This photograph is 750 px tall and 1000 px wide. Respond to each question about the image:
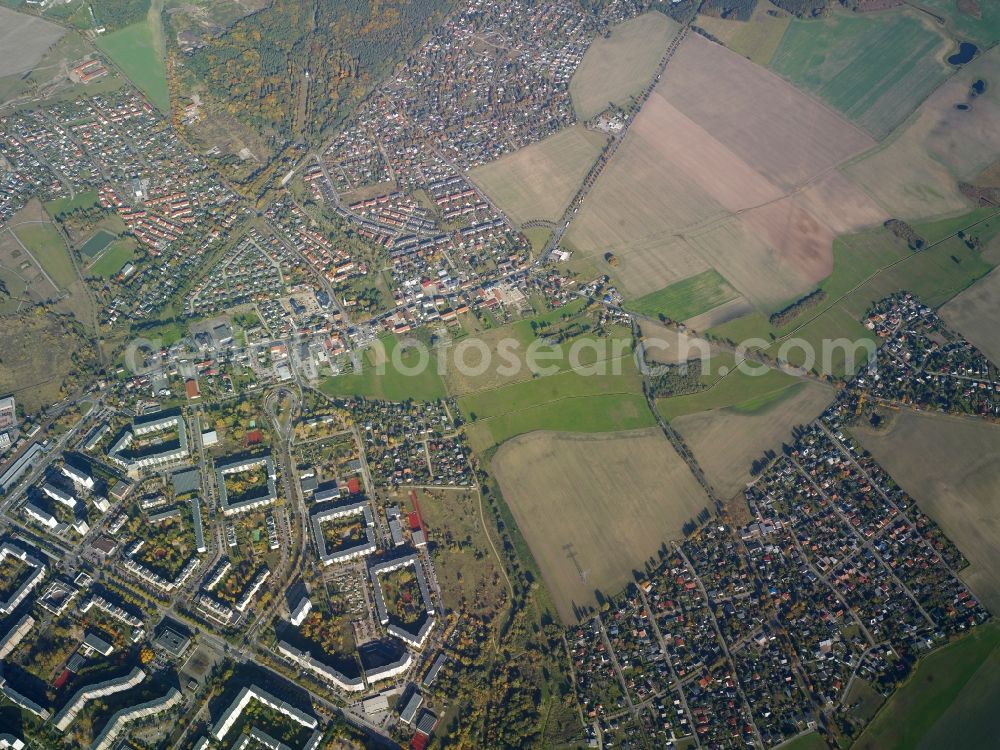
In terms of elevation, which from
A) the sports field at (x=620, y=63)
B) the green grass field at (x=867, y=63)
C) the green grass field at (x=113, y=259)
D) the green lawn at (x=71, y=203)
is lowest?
the green grass field at (x=113, y=259)

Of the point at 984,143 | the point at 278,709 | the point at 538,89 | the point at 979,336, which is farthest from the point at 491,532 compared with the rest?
the point at 984,143

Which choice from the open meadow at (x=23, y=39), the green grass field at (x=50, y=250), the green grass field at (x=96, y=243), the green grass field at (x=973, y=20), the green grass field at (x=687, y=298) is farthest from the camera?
the green grass field at (x=973, y=20)

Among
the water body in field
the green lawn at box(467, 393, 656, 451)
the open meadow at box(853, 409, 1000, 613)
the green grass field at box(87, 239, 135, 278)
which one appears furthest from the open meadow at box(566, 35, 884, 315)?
the green grass field at box(87, 239, 135, 278)

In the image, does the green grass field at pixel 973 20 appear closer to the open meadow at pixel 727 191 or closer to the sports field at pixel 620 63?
the open meadow at pixel 727 191

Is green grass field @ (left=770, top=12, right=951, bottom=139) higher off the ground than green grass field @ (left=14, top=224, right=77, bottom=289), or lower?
higher

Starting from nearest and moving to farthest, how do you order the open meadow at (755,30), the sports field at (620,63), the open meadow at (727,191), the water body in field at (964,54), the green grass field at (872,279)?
the green grass field at (872,279)
the open meadow at (727,191)
the sports field at (620,63)
the water body in field at (964,54)
the open meadow at (755,30)

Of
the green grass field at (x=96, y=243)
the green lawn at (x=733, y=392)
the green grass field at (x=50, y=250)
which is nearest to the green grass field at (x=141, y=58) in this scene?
the green grass field at (x=96, y=243)

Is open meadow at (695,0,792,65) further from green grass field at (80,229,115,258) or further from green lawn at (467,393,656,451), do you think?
green grass field at (80,229,115,258)
